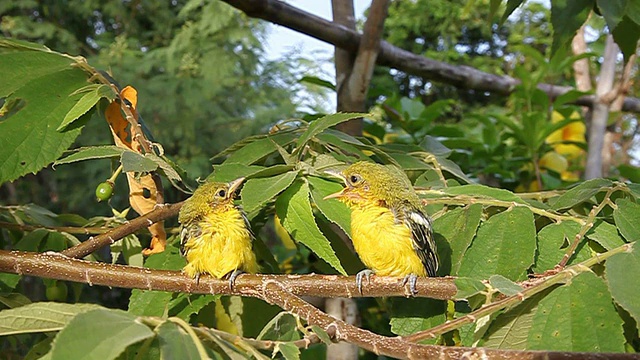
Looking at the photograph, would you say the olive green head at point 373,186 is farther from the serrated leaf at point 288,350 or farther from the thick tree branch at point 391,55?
the thick tree branch at point 391,55

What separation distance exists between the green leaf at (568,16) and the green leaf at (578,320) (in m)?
0.43

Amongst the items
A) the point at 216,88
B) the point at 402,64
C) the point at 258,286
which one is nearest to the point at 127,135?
the point at 258,286

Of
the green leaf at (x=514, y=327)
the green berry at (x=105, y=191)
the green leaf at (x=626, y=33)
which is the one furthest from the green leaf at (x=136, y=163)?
the green leaf at (x=626, y=33)

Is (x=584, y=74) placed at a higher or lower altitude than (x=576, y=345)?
higher

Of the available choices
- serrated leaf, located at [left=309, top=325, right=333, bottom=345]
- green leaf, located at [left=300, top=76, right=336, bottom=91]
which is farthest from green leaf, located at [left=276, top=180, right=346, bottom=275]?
green leaf, located at [left=300, top=76, right=336, bottom=91]

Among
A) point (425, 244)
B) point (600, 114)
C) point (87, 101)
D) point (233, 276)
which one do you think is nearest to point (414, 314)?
point (425, 244)

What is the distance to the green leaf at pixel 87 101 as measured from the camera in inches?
25.4

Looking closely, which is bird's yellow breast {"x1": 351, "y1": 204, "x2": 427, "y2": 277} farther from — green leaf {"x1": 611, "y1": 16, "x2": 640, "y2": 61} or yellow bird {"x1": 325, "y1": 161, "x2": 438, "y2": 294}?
green leaf {"x1": 611, "y1": 16, "x2": 640, "y2": 61}

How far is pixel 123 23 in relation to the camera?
626 cm

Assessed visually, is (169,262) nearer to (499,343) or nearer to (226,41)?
(499,343)

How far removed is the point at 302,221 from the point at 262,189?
0.16ft

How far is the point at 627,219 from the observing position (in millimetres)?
571

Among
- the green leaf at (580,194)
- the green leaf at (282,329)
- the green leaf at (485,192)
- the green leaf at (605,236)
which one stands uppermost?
the green leaf at (580,194)

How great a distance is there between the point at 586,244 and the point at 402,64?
32.0 inches
